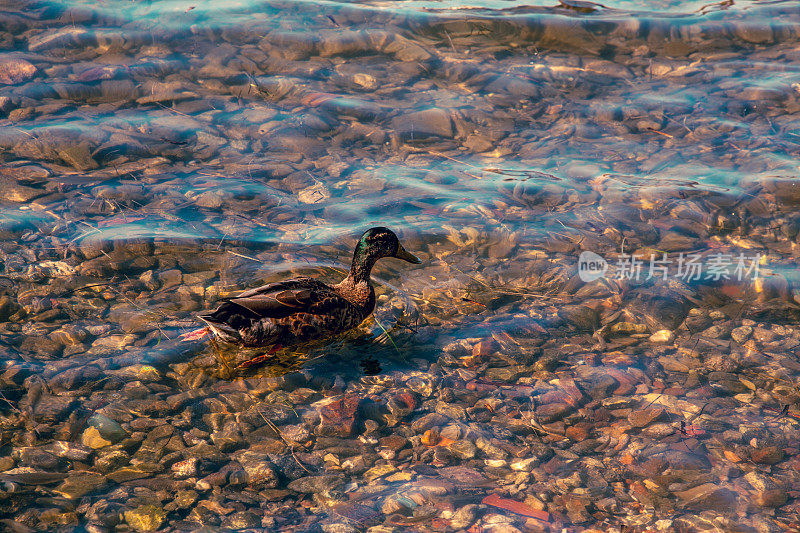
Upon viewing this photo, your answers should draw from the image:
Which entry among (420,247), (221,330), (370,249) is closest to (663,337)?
(420,247)

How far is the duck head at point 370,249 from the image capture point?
7.09 m

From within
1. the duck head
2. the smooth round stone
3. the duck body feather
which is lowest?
the smooth round stone

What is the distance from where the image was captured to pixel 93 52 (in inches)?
436

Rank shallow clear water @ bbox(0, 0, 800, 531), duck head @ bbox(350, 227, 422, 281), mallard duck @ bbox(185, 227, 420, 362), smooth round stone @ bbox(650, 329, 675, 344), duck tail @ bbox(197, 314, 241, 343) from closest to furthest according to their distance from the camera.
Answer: shallow clear water @ bbox(0, 0, 800, 531) → duck tail @ bbox(197, 314, 241, 343) → mallard duck @ bbox(185, 227, 420, 362) → smooth round stone @ bbox(650, 329, 675, 344) → duck head @ bbox(350, 227, 422, 281)

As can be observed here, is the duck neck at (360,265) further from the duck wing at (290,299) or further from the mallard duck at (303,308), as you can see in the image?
the duck wing at (290,299)

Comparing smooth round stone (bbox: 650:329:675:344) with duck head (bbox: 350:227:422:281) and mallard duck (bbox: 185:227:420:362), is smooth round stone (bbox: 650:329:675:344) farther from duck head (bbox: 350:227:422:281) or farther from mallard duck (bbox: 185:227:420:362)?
duck head (bbox: 350:227:422:281)

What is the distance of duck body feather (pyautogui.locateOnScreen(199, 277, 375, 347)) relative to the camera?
6094mm

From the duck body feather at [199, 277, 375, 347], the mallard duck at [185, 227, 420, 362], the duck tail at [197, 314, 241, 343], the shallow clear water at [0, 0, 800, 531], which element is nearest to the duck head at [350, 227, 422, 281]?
the mallard duck at [185, 227, 420, 362]

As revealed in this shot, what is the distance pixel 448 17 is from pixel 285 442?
905 centimetres

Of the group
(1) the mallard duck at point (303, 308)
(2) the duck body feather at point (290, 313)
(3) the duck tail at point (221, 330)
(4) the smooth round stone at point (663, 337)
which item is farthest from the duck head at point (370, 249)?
(4) the smooth round stone at point (663, 337)

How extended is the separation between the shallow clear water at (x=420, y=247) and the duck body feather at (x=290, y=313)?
22 cm

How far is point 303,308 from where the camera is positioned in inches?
256

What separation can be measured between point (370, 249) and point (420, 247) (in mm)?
1023

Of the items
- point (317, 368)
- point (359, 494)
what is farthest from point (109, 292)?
point (359, 494)
